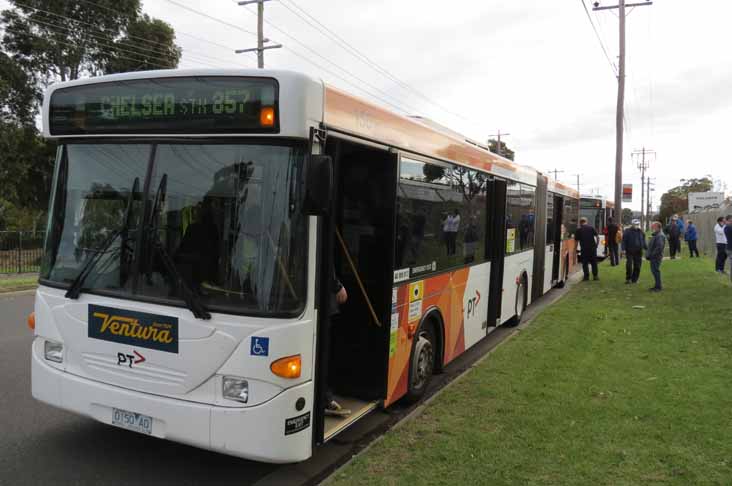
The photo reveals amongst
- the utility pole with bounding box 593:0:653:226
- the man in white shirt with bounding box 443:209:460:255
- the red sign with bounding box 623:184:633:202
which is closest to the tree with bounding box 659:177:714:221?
the red sign with bounding box 623:184:633:202

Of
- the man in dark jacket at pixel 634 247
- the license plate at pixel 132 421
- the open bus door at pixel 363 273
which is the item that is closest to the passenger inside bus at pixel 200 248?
the license plate at pixel 132 421

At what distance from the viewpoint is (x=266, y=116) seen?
369 centimetres

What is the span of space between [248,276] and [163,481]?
1.68 meters

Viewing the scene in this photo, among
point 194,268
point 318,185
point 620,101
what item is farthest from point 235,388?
point 620,101

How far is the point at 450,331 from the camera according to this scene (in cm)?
673

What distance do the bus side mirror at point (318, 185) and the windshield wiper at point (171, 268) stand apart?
95 centimetres

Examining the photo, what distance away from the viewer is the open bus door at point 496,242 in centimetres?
829

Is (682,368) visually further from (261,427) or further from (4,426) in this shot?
(4,426)

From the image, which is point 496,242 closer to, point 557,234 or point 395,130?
point 395,130

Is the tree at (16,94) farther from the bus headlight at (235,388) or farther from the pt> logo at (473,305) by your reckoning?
the bus headlight at (235,388)

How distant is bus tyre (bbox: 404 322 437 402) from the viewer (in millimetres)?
5707

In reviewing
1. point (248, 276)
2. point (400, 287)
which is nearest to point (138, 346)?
point (248, 276)

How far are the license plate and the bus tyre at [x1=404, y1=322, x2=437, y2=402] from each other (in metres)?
2.61

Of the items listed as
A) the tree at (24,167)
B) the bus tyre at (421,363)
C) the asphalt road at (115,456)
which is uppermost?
the tree at (24,167)
